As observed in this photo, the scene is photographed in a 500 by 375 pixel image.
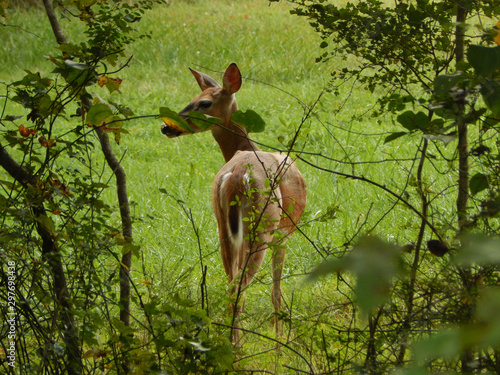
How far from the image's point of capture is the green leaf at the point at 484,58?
86cm

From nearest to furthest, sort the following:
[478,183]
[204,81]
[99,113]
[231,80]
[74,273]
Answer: [478,183]
[99,113]
[74,273]
[231,80]
[204,81]

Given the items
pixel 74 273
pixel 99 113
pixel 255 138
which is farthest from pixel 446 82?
pixel 255 138

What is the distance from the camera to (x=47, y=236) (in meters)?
2.02

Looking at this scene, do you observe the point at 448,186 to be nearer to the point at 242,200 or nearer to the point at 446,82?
the point at 446,82

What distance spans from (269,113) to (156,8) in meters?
7.93

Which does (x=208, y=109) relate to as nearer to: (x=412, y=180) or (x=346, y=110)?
(x=412, y=180)

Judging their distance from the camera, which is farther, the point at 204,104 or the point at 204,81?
the point at 204,81

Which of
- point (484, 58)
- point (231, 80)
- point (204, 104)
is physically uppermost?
point (231, 80)

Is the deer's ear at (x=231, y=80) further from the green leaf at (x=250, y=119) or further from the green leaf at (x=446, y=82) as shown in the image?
the green leaf at (x=446, y=82)

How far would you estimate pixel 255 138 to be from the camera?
23.3 ft

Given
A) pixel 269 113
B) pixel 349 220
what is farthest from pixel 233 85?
pixel 269 113

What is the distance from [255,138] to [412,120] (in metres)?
5.59

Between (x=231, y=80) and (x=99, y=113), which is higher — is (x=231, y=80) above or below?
above

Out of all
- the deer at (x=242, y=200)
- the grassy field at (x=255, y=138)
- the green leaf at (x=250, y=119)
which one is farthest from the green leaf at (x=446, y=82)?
the deer at (x=242, y=200)
